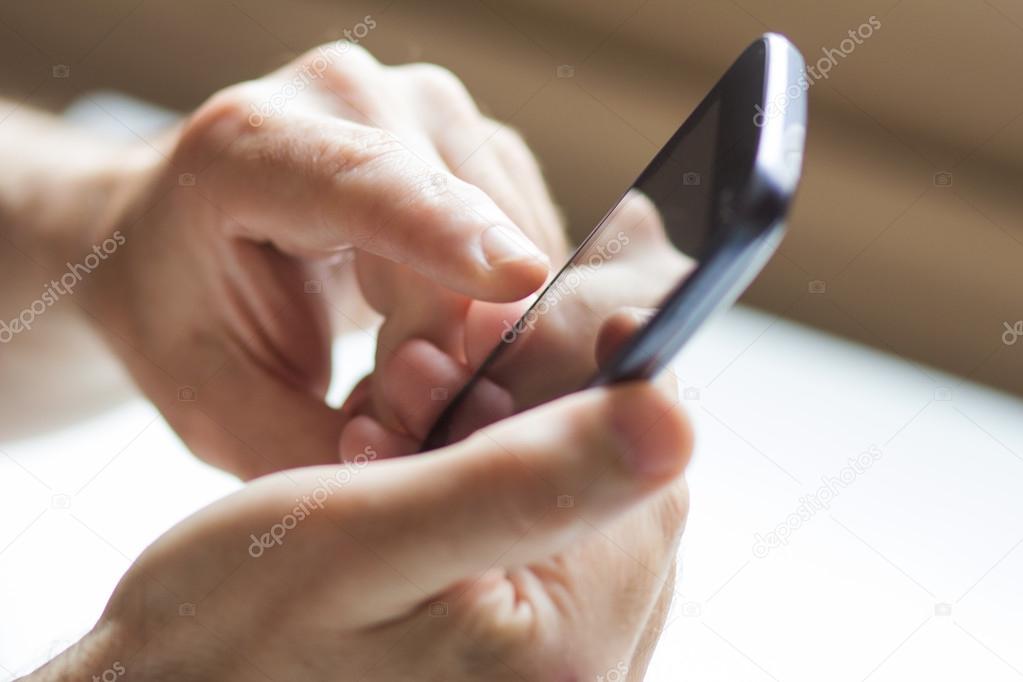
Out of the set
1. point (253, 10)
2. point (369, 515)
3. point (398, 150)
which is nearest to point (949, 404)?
point (398, 150)

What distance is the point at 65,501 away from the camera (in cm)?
79

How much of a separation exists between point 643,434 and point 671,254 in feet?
0.25

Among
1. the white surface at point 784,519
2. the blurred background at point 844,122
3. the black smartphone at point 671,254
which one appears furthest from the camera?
the blurred background at point 844,122

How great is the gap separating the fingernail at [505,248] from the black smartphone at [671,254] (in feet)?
0.10

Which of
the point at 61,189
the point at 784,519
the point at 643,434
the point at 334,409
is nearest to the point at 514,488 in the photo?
the point at 643,434

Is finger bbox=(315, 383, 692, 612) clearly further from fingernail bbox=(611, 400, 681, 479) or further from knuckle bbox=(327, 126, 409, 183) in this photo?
knuckle bbox=(327, 126, 409, 183)

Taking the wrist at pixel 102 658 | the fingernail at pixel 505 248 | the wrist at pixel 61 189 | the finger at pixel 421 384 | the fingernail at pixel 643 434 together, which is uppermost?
the fingernail at pixel 643 434

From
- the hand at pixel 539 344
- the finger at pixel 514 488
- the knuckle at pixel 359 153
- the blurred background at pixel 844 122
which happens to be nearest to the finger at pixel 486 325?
the hand at pixel 539 344

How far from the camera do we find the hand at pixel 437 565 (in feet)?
1.24

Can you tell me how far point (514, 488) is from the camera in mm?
385

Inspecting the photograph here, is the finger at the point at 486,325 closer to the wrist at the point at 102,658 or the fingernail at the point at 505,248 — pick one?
the fingernail at the point at 505,248

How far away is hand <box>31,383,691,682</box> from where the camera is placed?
38cm

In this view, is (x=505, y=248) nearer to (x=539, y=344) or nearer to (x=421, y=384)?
(x=539, y=344)

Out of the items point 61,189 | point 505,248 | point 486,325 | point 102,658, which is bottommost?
point 61,189
